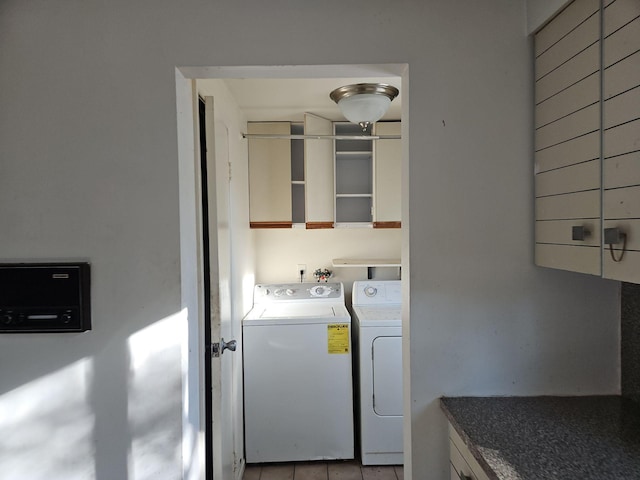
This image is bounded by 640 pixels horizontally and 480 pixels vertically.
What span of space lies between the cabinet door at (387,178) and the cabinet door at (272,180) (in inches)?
26.0

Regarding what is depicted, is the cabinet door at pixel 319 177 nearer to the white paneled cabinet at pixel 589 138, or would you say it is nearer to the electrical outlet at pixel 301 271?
the electrical outlet at pixel 301 271

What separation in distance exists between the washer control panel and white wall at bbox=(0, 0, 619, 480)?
1.65 metres

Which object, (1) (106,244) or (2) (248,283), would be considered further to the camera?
(2) (248,283)

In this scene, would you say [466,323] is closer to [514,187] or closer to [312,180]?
[514,187]

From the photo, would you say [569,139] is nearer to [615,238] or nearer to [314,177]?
[615,238]

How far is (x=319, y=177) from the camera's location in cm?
278

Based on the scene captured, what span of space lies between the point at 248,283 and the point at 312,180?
89 centimetres

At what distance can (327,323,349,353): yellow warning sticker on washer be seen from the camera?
7.86ft

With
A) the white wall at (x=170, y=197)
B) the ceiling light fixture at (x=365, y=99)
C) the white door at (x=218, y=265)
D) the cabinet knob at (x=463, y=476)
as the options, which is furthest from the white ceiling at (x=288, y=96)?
the cabinet knob at (x=463, y=476)

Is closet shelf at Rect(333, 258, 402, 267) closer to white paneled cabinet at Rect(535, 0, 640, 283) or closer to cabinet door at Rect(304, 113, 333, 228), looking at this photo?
cabinet door at Rect(304, 113, 333, 228)

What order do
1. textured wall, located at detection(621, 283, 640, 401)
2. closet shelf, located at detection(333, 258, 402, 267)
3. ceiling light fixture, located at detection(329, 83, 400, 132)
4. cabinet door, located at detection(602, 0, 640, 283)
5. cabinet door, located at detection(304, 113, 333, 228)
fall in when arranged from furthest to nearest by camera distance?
closet shelf, located at detection(333, 258, 402, 267), cabinet door, located at detection(304, 113, 333, 228), ceiling light fixture, located at detection(329, 83, 400, 132), textured wall, located at detection(621, 283, 640, 401), cabinet door, located at detection(602, 0, 640, 283)

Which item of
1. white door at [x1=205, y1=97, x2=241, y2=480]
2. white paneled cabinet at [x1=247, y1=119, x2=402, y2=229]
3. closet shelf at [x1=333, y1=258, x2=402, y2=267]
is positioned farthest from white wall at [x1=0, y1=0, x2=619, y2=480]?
closet shelf at [x1=333, y1=258, x2=402, y2=267]

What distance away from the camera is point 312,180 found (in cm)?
275

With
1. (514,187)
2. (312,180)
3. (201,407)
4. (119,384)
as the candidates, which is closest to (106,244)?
(119,384)
